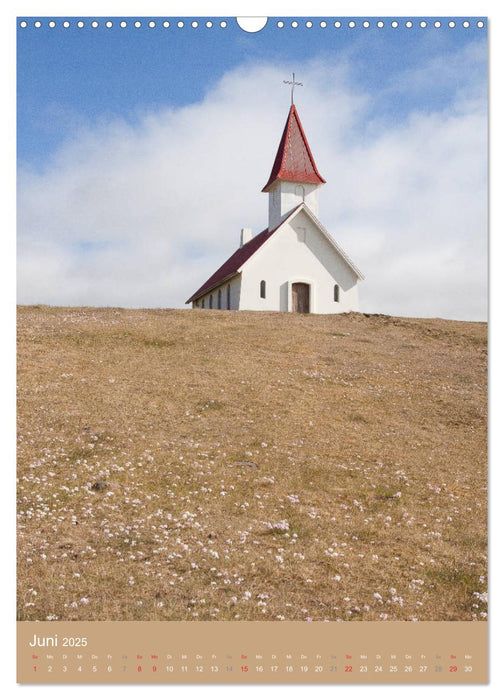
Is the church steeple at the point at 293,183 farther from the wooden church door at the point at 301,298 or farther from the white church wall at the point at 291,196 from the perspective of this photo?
the wooden church door at the point at 301,298

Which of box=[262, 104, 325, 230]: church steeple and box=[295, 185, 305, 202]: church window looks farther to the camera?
box=[295, 185, 305, 202]: church window

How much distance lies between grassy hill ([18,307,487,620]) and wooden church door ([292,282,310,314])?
12.5m

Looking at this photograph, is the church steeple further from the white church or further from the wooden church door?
the wooden church door

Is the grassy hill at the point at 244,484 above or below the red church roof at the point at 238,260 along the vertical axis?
below

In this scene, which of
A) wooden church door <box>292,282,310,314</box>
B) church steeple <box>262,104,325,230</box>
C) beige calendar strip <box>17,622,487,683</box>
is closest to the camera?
beige calendar strip <box>17,622,487,683</box>

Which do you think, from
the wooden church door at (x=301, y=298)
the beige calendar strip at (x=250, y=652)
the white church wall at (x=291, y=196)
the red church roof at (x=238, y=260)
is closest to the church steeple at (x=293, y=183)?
the white church wall at (x=291, y=196)

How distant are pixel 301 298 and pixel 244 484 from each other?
24894 millimetres

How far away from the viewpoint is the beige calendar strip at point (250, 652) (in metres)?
6.12

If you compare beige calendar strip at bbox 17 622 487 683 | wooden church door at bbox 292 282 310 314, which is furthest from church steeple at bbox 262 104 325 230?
beige calendar strip at bbox 17 622 487 683

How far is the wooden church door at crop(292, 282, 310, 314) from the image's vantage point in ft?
115

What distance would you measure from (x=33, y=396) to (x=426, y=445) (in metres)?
9.84

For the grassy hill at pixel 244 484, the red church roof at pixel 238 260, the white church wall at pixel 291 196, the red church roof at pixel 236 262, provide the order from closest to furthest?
the grassy hill at pixel 244 484
the red church roof at pixel 238 260
the red church roof at pixel 236 262
the white church wall at pixel 291 196

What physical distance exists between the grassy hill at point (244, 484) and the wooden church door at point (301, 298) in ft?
41.0

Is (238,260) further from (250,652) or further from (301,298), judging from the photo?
(250,652)
